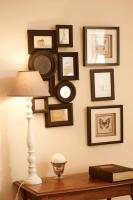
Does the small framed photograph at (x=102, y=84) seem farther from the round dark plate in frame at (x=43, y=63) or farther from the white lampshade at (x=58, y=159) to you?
the white lampshade at (x=58, y=159)

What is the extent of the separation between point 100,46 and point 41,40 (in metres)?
0.54

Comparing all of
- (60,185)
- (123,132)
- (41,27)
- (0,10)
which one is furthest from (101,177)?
(0,10)

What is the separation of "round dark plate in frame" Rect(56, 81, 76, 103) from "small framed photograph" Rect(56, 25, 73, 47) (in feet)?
1.03

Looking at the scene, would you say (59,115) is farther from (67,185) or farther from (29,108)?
(67,185)

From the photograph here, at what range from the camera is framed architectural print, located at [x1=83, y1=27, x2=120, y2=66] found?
3624 millimetres

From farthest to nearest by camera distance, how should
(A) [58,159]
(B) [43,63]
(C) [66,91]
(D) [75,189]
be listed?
(C) [66,91]
(B) [43,63]
(A) [58,159]
(D) [75,189]

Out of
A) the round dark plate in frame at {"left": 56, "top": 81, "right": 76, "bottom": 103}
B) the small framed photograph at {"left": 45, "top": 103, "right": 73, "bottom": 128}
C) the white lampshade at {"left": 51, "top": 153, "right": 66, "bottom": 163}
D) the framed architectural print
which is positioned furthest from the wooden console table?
the framed architectural print

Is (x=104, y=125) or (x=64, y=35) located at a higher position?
(x=64, y=35)

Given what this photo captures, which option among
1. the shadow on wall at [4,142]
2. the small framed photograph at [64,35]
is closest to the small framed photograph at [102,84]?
the small framed photograph at [64,35]

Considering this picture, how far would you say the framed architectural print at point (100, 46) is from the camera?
11.9 ft

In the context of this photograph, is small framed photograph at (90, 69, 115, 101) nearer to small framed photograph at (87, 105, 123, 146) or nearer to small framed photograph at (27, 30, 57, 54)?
small framed photograph at (87, 105, 123, 146)

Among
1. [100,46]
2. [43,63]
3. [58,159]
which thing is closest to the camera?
[58,159]

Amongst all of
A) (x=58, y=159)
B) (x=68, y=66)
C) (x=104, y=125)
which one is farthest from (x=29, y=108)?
(x=104, y=125)

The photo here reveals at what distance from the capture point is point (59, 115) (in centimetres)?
354
